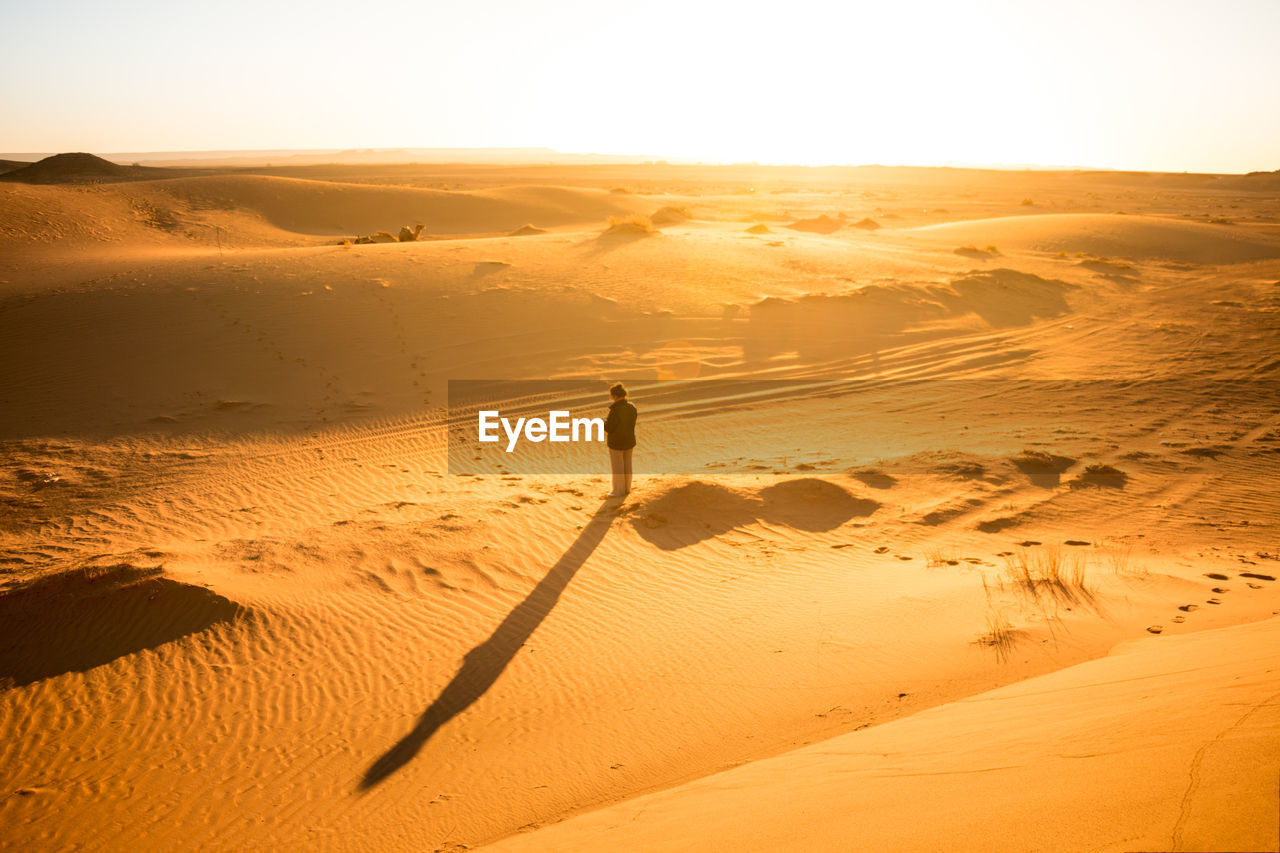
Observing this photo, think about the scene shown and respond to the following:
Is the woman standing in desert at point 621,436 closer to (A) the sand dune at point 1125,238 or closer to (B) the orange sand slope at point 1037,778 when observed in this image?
(B) the orange sand slope at point 1037,778

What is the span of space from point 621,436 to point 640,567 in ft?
6.67

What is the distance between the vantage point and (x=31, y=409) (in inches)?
503

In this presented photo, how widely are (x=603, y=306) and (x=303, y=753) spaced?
1383cm

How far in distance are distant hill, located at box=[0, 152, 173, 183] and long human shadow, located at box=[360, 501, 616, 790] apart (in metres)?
42.2

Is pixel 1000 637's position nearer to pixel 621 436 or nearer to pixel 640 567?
pixel 640 567

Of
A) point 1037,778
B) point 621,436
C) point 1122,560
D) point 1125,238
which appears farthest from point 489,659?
point 1125,238

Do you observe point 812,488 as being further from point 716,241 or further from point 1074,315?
point 716,241

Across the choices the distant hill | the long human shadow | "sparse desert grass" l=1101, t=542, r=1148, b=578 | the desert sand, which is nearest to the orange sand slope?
the desert sand

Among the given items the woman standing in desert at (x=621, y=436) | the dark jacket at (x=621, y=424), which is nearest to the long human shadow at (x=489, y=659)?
the woman standing in desert at (x=621, y=436)

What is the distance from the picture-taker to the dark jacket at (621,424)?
31.9 ft

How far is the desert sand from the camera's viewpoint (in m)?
4.38

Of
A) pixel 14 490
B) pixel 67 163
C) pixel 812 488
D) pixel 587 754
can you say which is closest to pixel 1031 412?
pixel 812 488

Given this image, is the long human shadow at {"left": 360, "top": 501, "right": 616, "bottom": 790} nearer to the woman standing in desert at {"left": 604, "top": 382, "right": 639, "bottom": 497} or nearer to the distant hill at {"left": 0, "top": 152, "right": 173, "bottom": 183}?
the woman standing in desert at {"left": 604, "top": 382, "right": 639, "bottom": 497}

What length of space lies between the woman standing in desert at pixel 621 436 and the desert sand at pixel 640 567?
0.51 m
